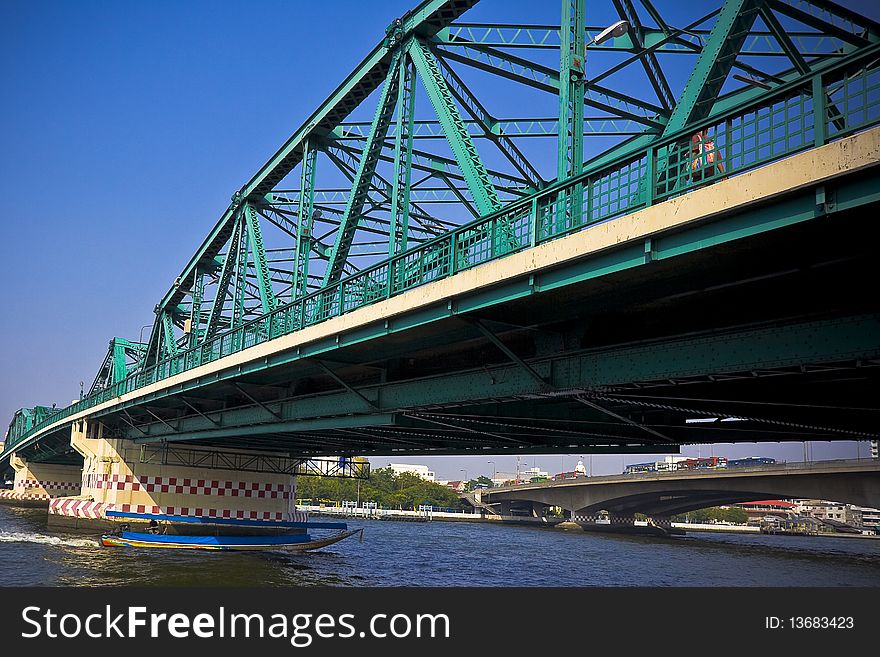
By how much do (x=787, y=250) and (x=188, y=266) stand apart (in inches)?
1821

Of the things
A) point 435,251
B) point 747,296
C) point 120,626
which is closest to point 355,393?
point 435,251

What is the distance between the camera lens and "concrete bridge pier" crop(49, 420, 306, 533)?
45531 millimetres

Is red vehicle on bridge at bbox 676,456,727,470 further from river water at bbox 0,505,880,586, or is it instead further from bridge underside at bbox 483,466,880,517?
river water at bbox 0,505,880,586

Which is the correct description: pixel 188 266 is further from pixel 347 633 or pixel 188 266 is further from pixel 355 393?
pixel 347 633

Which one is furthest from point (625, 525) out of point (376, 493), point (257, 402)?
point (257, 402)

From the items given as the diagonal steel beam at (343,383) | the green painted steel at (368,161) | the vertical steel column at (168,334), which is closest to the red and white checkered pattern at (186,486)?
the vertical steel column at (168,334)

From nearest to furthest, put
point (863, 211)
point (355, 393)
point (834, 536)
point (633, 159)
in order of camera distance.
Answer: point (863, 211) < point (633, 159) < point (355, 393) < point (834, 536)

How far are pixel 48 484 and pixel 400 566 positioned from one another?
78518 millimetres

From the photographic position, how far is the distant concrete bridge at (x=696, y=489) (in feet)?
212

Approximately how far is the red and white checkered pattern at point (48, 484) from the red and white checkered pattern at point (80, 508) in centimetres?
5364

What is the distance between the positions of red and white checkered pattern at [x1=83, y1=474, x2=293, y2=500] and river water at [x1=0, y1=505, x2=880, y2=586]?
11.4ft

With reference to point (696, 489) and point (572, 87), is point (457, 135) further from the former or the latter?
point (696, 489)

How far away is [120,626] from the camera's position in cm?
1237

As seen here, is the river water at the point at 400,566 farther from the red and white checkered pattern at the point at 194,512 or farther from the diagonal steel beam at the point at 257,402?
the diagonal steel beam at the point at 257,402
